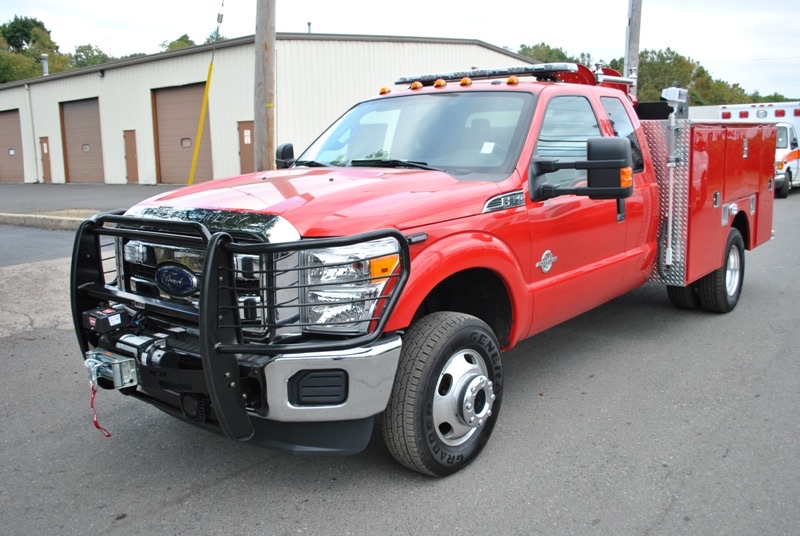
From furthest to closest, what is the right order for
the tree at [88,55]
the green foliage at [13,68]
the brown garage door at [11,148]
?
the tree at [88,55] → the green foliage at [13,68] → the brown garage door at [11,148]

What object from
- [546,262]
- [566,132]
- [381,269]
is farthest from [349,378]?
[566,132]

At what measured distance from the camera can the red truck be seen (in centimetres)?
298

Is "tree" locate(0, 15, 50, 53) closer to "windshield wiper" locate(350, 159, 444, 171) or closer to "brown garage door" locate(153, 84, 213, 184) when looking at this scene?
"brown garage door" locate(153, 84, 213, 184)

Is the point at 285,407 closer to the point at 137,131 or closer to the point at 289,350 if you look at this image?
the point at 289,350

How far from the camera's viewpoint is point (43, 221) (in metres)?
13.8

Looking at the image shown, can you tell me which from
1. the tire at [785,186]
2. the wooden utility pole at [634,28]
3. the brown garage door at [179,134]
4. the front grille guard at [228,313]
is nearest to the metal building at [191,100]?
the brown garage door at [179,134]

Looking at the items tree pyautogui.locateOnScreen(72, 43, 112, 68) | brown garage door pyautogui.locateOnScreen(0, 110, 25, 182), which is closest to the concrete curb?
brown garage door pyautogui.locateOnScreen(0, 110, 25, 182)

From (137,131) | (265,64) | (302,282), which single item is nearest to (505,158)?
(302,282)

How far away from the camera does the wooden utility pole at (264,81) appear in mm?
10242

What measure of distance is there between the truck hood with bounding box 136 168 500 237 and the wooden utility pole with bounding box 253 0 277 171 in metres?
6.54

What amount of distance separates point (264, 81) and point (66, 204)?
1112 cm

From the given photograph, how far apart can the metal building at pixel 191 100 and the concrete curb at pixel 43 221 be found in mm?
8597

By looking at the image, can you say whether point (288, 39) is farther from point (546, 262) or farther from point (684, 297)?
point (546, 262)

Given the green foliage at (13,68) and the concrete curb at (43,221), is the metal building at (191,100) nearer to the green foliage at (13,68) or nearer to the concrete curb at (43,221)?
the concrete curb at (43,221)
